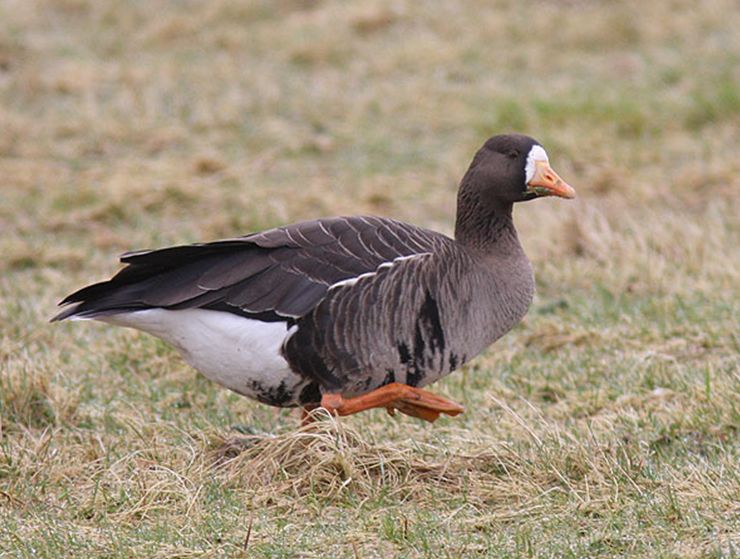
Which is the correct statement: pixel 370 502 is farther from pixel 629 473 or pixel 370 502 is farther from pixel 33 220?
pixel 33 220

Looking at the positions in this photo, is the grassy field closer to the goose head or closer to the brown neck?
the brown neck

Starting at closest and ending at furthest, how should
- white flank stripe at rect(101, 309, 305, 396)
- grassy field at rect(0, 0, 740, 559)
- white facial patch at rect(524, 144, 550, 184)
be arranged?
1. grassy field at rect(0, 0, 740, 559)
2. white flank stripe at rect(101, 309, 305, 396)
3. white facial patch at rect(524, 144, 550, 184)

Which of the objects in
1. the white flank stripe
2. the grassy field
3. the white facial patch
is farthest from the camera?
the white facial patch

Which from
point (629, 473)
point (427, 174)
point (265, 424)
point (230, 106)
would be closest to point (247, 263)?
point (265, 424)

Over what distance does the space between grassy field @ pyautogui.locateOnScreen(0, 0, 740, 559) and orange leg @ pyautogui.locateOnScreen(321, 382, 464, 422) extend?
177mm

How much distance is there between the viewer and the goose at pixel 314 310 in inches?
215

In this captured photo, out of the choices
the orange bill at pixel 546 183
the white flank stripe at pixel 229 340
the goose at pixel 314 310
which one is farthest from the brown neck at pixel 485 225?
the white flank stripe at pixel 229 340

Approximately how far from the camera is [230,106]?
A: 41.4 ft

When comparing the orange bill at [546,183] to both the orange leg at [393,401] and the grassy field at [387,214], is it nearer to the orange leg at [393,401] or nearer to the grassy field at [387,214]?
the grassy field at [387,214]

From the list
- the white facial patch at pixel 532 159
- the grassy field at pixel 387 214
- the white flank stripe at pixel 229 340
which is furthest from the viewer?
the white facial patch at pixel 532 159

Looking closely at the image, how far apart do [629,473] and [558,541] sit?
595 mm

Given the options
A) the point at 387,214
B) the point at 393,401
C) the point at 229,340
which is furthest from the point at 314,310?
the point at 387,214

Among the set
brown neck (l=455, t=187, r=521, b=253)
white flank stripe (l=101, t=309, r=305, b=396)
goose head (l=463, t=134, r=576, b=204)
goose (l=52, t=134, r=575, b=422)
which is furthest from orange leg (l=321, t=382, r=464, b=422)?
Answer: goose head (l=463, t=134, r=576, b=204)

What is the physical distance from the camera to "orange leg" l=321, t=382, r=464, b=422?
5.48 m
